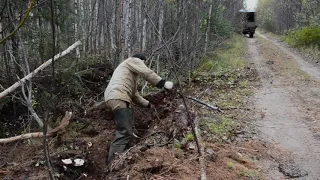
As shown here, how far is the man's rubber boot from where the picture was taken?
561cm

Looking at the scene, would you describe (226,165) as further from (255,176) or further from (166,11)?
(166,11)

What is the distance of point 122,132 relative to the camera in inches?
226

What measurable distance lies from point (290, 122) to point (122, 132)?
3275 millimetres

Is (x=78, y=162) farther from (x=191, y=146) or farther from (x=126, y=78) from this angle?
(x=191, y=146)

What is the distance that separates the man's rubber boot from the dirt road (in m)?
2.31

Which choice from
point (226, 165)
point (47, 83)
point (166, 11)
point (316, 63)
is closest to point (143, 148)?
point (226, 165)

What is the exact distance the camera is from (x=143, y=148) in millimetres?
4832

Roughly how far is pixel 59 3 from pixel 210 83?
476cm

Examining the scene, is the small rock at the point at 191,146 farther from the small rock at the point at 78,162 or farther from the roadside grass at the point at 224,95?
the small rock at the point at 78,162

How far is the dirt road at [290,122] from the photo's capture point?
177 inches

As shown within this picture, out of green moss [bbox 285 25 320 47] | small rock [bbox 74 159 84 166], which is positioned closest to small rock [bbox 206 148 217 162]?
small rock [bbox 74 159 84 166]

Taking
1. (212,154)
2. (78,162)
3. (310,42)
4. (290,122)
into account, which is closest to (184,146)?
(212,154)

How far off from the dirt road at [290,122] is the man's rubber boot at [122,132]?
2308mm

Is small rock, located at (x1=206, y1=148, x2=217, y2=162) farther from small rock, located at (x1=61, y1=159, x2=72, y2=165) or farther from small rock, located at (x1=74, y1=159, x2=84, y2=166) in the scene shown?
small rock, located at (x1=61, y1=159, x2=72, y2=165)
